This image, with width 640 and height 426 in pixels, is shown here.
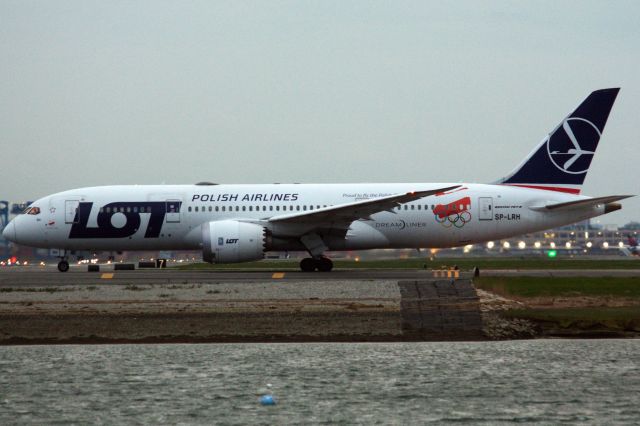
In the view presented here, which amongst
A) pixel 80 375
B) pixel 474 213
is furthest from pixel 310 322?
pixel 474 213

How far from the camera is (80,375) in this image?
42.2ft

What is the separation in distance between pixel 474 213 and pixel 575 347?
20.1 meters

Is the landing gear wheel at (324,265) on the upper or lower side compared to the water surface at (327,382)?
upper

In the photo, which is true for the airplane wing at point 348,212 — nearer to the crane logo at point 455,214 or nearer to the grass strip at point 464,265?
the crane logo at point 455,214

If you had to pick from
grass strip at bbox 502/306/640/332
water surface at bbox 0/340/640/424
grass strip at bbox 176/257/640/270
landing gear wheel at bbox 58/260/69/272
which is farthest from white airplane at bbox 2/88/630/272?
water surface at bbox 0/340/640/424

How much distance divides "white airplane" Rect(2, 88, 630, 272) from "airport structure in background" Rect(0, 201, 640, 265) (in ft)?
7.42

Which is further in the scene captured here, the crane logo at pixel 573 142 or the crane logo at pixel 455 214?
the crane logo at pixel 573 142

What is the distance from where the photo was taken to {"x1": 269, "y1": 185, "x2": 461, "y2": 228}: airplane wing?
32062 mm

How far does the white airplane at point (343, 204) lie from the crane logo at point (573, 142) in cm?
4

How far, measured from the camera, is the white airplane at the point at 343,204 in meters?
34.4

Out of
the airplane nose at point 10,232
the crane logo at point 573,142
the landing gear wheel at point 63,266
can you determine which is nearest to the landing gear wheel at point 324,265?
the crane logo at point 573,142

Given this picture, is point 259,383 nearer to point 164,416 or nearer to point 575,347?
point 164,416

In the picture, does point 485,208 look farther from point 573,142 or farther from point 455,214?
point 573,142

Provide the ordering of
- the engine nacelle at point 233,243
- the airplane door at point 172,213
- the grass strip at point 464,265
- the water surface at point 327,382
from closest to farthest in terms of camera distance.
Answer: the water surface at point 327,382
the engine nacelle at point 233,243
the airplane door at point 172,213
the grass strip at point 464,265
